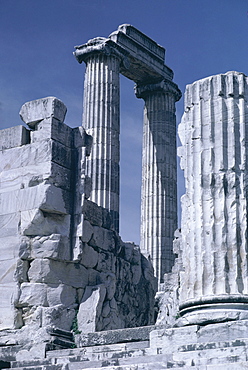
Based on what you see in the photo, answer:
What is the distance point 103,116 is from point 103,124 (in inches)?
10.7

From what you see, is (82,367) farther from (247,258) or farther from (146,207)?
(146,207)

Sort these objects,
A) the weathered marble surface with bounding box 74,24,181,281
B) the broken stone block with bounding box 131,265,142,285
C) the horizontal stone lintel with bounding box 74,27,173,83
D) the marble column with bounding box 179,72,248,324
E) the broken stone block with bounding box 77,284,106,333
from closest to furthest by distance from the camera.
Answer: the marble column with bounding box 179,72,248,324 < the broken stone block with bounding box 77,284,106,333 < the broken stone block with bounding box 131,265,142,285 < the weathered marble surface with bounding box 74,24,181,281 < the horizontal stone lintel with bounding box 74,27,173,83

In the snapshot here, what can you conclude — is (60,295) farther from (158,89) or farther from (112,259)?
(158,89)

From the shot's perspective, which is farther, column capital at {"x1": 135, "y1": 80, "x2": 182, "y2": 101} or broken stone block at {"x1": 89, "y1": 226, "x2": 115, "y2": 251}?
column capital at {"x1": 135, "y1": 80, "x2": 182, "y2": 101}

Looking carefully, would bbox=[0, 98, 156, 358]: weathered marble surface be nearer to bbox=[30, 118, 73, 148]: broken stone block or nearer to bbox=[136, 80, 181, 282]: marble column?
bbox=[30, 118, 73, 148]: broken stone block

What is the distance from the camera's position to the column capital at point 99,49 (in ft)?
84.8

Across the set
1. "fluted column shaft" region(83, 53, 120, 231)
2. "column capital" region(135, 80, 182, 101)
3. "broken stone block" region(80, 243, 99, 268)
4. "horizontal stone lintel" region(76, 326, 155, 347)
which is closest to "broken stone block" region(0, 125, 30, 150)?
"broken stone block" region(80, 243, 99, 268)

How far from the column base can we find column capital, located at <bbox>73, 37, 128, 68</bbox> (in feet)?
54.8

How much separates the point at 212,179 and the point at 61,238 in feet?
13.7

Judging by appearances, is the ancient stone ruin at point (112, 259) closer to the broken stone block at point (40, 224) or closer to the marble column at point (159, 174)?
the broken stone block at point (40, 224)

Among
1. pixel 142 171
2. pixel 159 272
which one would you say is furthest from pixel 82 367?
pixel 142 171

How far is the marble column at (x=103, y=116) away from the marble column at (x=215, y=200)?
12.9m

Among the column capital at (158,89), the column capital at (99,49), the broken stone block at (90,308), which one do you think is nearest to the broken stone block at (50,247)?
the broken stone block at (90,308)

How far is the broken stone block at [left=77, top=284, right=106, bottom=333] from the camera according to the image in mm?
13836
